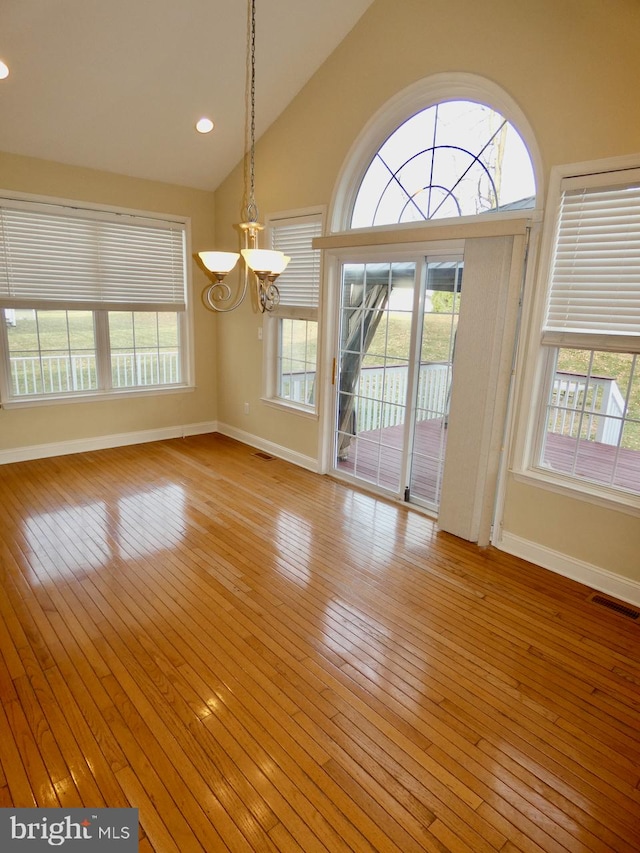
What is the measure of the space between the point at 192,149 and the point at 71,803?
5279 millimetres

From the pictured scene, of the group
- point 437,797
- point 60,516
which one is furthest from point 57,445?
point 437,797

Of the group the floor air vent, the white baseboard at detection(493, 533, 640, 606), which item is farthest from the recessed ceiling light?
the floor air vent

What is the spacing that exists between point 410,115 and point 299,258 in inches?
A: 61.2

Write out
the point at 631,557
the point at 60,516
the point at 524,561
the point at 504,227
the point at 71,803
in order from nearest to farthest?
the point at 71,803
the point at 631,557
the point at 504,227
the point at 524,561
the point at 60,516

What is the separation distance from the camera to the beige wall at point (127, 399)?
4684 mm

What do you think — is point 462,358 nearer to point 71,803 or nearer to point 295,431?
point 295,431

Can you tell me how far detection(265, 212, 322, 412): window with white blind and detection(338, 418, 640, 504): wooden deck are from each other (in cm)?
78

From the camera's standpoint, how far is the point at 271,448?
5.55 m

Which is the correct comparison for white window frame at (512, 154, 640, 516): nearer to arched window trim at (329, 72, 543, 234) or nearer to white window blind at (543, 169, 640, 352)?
white window blind at (543, 169, 640, 352)

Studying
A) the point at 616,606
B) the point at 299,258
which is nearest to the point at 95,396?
the point at 299,258

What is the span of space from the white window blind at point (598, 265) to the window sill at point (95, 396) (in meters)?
4.31

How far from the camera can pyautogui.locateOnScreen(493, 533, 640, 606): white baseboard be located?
2.97m

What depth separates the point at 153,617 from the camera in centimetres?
270

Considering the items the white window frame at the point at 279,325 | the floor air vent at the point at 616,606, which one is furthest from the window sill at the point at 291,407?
the floor air vent at the point at 616,606
